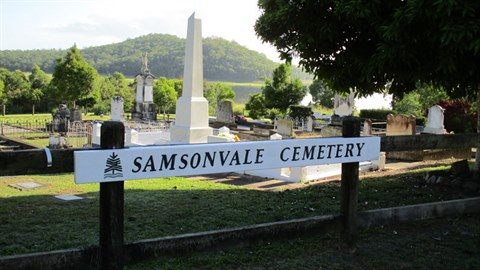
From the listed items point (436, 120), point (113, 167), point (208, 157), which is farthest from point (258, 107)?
point (113, 167)

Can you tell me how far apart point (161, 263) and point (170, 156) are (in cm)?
141

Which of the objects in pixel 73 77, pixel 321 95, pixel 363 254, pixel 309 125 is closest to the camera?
pixel 363 254

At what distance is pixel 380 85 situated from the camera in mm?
8508

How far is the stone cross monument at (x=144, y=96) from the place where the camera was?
3384 centimetres

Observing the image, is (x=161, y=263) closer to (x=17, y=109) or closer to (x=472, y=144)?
(x=472, y=144)

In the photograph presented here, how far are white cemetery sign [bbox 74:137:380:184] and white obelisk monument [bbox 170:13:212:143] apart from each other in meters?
12.6

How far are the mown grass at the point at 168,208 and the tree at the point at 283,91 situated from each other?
28.1 meters

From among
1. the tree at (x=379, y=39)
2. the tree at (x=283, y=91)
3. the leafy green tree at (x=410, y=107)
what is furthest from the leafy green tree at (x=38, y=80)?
the tree at (x=379, y=39)

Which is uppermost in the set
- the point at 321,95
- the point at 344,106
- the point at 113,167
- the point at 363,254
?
the point at 321,95

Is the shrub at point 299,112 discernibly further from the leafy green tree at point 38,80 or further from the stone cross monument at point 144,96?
the leafy green tree at point 38,80

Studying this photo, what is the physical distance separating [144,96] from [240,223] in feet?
96.6

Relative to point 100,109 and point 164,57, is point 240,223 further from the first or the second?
point 164,57

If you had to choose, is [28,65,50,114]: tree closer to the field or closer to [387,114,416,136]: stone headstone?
[387,114,416,136]: stone headstone

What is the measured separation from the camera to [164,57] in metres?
140
